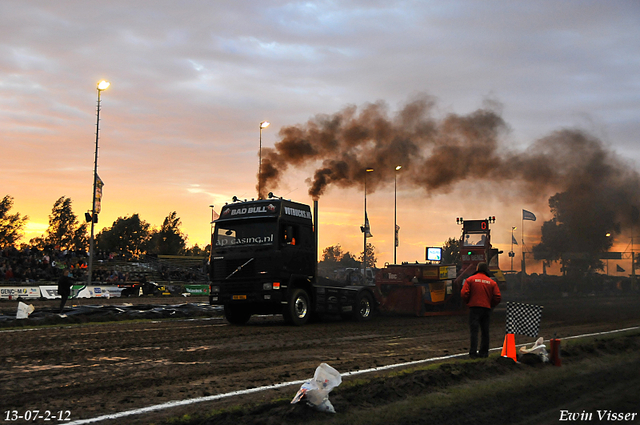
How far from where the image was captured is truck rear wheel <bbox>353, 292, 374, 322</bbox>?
19.3m

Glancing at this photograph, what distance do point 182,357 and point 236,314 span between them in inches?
304

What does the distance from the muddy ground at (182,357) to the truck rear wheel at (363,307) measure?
1.08 meters

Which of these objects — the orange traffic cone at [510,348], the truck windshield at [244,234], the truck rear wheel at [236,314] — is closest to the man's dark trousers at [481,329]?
the orange traffic cone at [510,348]

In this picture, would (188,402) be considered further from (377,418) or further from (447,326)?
(447,326)

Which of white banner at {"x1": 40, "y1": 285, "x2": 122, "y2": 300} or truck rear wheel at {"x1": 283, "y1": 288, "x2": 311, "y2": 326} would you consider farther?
white banner at {"x1": 40, "y1": 285, "x2": 122, "y2": 300}

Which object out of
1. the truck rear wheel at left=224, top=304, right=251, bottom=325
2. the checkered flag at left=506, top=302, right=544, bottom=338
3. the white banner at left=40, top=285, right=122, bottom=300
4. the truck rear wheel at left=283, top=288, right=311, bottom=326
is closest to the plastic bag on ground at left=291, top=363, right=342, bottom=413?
the checkered flag at left=506, top=302, right=544, bottom=338

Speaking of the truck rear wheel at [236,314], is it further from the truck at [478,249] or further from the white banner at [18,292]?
the white banner at [18,292]

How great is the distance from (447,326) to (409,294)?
4.25 m

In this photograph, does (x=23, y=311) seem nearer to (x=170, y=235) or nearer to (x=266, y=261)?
(x=266, y=261)

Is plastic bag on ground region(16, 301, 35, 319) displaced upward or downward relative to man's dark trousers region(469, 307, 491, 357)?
downward

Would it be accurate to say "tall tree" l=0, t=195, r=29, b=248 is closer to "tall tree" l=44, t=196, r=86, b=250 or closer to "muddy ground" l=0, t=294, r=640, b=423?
"tall tree" l=44, t=196, r=86, b=250

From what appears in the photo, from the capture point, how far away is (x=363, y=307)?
65.2ft

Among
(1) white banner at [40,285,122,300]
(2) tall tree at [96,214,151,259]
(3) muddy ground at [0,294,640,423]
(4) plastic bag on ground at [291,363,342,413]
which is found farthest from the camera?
(2) tall tree at [96,214,151,259]

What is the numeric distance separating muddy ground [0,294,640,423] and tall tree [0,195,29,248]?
233 feet
